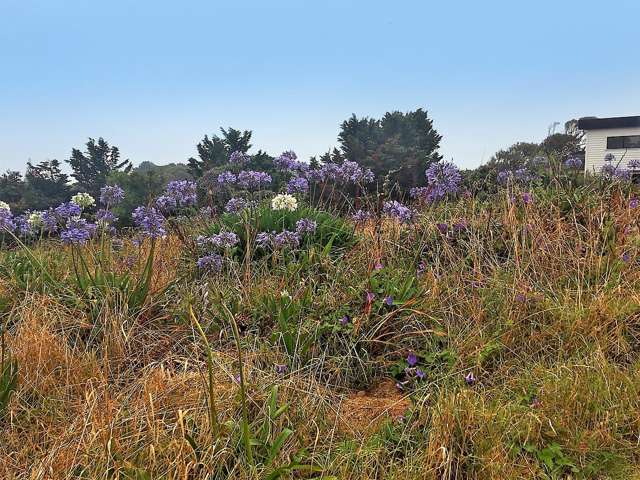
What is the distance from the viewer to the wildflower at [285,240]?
334 cm

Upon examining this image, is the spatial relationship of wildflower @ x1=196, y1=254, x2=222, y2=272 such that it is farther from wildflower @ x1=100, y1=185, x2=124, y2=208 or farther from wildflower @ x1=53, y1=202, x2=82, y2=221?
wildflower @ x1=100, y1=185, x2=124, y2=208

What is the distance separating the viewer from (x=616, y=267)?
320 cm

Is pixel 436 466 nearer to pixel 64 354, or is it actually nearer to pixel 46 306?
pixel 64 354

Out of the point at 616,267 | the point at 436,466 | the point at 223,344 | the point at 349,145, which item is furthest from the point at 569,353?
the point at 349,145

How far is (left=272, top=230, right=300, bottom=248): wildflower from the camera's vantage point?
10.9 ft

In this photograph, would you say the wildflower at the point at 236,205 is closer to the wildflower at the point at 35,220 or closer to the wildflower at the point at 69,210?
the wildflower at the point at 69,210

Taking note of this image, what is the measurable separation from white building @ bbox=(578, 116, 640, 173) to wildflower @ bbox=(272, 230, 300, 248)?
25047 mm

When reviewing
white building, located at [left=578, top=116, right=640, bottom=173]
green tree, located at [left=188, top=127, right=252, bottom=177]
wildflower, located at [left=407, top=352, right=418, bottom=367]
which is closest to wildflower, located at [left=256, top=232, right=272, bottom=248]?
wildflower, located at [left=407, top=352, right=418, bottom=367]

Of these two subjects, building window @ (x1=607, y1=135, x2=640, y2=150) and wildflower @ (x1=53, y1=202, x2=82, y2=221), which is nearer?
wildflower @ (x1=53, y1=202, x2=82, y2=221)

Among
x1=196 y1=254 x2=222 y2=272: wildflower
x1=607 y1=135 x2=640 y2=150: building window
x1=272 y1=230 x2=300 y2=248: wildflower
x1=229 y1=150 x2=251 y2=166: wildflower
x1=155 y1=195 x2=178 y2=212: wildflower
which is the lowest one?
x1=607 y1=135 x2=640 y2=150: building window

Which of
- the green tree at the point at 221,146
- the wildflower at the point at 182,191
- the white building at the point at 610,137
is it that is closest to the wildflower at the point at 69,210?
the wildflower at the point at 182,191

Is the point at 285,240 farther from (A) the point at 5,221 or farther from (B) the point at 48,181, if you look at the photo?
(B) the point at 48,181

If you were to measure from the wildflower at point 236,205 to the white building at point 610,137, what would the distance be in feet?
80.9

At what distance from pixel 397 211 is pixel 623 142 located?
26.5 metres
